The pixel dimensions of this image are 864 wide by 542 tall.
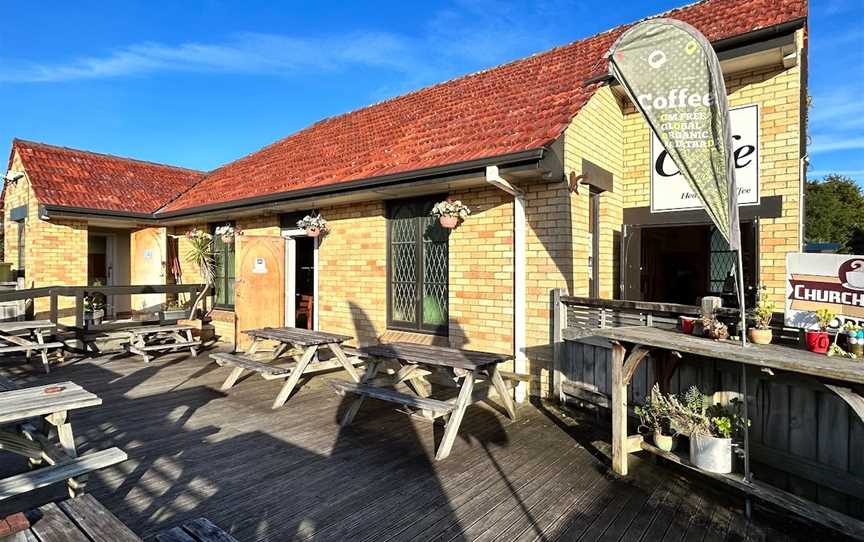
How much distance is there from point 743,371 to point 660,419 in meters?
0.87

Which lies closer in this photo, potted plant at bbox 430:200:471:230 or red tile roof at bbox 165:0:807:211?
red tile roof at bbox 165:0:807:211

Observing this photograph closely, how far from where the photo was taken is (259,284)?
7.67 meters

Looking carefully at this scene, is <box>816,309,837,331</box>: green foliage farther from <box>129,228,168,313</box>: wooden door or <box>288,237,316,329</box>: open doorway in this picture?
<box>129,228,168,313</box>: wooden door

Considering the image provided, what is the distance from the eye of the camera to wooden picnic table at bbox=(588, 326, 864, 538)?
2.50 m

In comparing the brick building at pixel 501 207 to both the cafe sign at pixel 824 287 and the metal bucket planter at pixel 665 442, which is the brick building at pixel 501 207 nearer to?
the metal bucket planter at pixel 665 442

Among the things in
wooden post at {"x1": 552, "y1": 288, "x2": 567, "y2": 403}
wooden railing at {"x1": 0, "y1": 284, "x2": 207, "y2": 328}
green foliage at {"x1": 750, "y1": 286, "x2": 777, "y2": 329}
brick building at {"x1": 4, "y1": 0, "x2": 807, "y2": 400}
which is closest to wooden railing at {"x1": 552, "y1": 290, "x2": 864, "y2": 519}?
green foliage at {"x1": 750, "y1": 286, "x2": 777, "y2": 329}

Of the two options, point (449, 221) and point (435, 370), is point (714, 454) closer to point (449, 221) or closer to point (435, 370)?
point (435, 370)

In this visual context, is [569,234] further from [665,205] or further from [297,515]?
[297,515]

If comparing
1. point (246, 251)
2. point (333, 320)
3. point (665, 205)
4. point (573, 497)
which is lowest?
point (573, 497)

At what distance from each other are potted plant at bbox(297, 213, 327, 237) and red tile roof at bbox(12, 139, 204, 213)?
5063mm

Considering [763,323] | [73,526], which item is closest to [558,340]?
[763,323]

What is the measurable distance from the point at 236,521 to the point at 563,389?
3442 millimetres

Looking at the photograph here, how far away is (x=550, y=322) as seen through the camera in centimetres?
530

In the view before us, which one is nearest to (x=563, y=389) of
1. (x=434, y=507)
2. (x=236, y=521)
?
(x=434, y=507)
